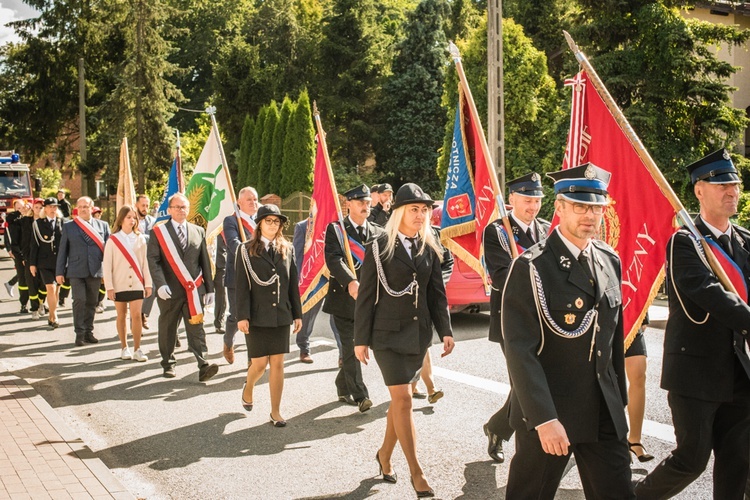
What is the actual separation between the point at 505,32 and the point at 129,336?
72.5ft

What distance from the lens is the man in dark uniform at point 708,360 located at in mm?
4457

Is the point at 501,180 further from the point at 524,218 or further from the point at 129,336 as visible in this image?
the point at 524,218

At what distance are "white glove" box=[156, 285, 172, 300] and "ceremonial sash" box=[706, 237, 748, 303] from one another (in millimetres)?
6351

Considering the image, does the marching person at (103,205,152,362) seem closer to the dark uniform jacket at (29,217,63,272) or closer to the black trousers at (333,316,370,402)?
the black trousers at (333,316,370,402)

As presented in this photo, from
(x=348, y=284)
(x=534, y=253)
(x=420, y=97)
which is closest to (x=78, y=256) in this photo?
(x=348, y=284)

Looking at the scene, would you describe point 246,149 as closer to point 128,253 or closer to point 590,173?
point 128,253

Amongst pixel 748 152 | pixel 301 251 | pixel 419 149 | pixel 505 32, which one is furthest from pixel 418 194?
pixel 419 149

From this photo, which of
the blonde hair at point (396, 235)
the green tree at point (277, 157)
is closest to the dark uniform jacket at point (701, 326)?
the blonde hair at point (396, 235)

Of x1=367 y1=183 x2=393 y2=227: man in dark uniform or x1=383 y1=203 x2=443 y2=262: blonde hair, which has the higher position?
x1=367 y1=183 x2=393 y2=227: man in dark uniform

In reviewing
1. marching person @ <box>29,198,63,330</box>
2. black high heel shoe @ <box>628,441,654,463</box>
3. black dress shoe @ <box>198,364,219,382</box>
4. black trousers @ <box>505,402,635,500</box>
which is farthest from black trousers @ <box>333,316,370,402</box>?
marching person @ <box>29,198,63,330</box>

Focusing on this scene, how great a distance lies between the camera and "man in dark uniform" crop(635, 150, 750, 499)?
446 centimetres

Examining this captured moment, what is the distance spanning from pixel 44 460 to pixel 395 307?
2.77m

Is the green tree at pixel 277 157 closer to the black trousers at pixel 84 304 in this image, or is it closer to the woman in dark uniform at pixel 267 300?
the black trousers at pixel 84 304

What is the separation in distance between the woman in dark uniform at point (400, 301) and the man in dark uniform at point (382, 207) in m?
5.52
